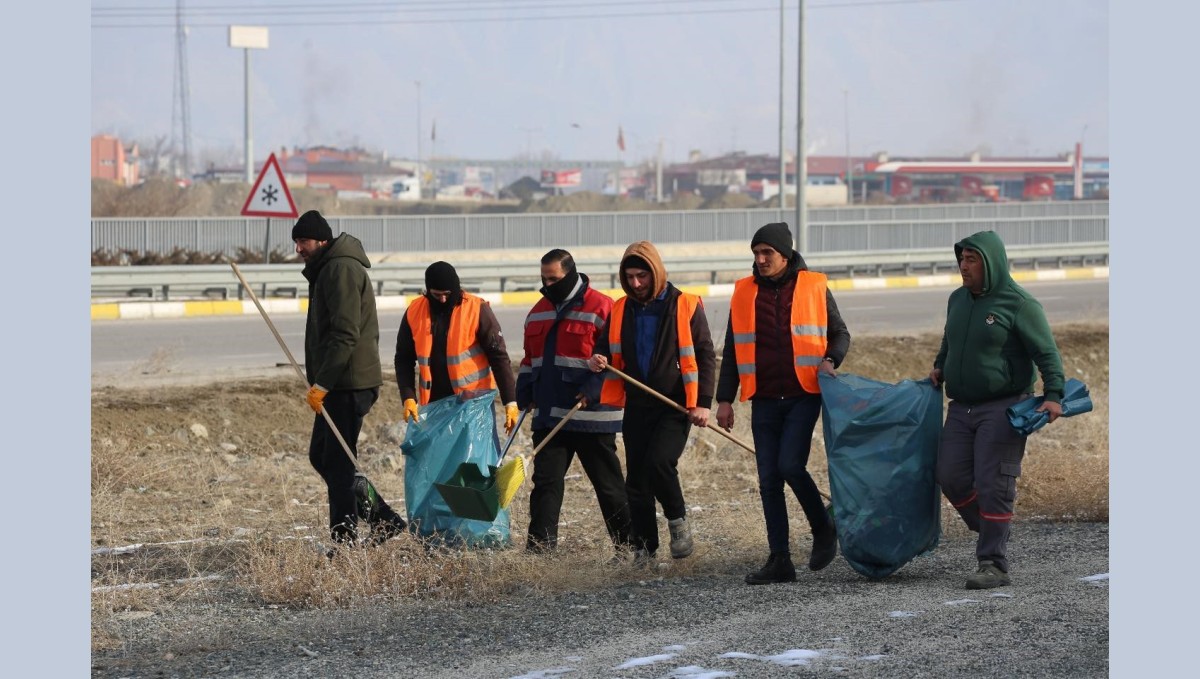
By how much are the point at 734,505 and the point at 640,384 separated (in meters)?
2.80

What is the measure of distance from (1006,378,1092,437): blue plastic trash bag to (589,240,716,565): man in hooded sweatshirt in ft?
4.63

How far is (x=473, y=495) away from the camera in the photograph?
746 centimetres

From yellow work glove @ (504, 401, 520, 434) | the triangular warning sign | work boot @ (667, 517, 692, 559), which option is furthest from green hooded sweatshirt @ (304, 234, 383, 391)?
the triangular warning sign

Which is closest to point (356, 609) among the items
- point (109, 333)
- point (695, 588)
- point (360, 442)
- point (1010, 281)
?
point (695, 588)

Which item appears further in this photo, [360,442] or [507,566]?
[360,442]

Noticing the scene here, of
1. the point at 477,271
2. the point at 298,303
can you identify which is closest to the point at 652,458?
the point at 298,303

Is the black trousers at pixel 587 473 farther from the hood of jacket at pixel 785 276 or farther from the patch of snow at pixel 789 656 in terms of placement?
the patch of snow at pixel 789 656

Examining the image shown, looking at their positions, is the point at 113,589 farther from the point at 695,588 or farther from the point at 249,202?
the point at 249,202

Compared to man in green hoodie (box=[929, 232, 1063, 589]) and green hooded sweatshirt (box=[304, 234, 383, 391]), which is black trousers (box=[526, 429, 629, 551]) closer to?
green hooded sweatshirt (box=[304, 234, 383, 391])

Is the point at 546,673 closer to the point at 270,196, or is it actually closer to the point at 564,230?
the point at 270,196

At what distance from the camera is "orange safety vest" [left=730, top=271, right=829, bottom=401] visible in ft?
23.7

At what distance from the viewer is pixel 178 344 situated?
17.7m

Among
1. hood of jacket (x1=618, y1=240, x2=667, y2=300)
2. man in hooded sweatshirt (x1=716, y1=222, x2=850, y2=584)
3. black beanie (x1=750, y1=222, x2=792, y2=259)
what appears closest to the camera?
black beanie (x1=750, y1=222, x2=792, y2=259)

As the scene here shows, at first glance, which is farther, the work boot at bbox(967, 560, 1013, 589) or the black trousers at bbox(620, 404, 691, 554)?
the black trousers at bbox(620, 404, 691, 554)
